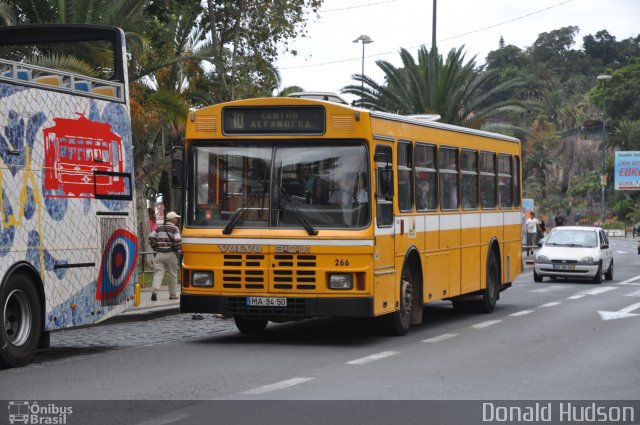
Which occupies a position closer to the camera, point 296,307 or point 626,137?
point 296,307

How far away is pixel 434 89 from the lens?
132 feet

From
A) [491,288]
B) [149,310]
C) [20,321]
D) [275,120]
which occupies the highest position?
[275,120]

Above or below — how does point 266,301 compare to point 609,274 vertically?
above

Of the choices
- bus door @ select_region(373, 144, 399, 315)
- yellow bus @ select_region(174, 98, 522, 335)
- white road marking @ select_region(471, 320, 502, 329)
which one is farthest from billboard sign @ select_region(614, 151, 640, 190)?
bus door @ select_region(373, 144, 399, 315)

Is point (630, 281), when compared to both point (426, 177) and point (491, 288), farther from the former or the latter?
point (426, 177)

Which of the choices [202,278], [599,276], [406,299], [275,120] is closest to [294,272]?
[202,278]

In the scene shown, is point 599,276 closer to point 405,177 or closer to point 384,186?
point 405,177

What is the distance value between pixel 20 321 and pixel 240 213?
331 cm

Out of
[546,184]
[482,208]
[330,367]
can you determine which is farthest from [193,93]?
[546,184]

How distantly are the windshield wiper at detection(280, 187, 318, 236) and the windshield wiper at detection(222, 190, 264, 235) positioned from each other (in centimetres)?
28

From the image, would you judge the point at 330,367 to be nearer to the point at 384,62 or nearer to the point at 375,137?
the point at 375,137

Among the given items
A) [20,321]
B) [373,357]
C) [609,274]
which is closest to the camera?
[20,321]

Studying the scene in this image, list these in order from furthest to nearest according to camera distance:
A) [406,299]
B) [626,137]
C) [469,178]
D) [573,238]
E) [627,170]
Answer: [626,137] → [627,170] → [573,238] → [469,178] → [406,299]

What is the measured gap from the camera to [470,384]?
11766mm
